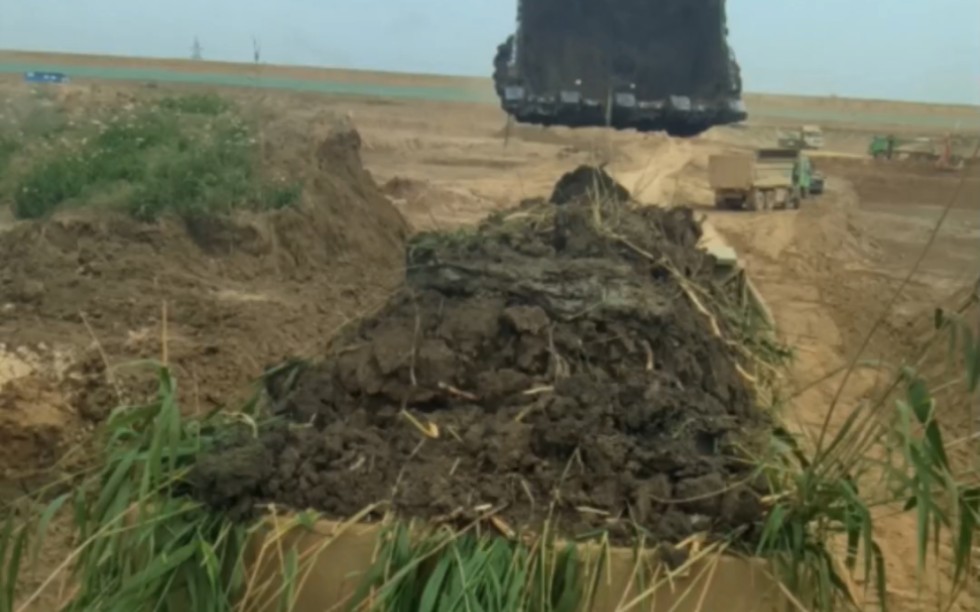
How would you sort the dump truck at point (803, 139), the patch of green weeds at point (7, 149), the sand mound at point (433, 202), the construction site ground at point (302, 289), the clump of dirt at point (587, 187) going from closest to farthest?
the construction site ground at point (302, 289), the clump of dirt at point (587, 187), the patch of green weeds at point (7, 149), the sand mound at point (433, 202), the dump truck at point (803, 139)

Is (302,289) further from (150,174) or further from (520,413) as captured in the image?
(520,413)

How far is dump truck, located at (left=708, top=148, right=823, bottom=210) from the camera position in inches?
947

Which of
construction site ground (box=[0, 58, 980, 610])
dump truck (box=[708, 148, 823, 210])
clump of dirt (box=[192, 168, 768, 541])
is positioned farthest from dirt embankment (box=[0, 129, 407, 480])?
dump truck (box=[708, 148, 823, 210])

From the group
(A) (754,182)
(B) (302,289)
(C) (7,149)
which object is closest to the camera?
(B) (302,289)

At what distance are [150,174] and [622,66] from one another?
14.9 feet

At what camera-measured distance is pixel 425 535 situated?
350 centimetres

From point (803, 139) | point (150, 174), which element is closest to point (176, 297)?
point (150, 174)

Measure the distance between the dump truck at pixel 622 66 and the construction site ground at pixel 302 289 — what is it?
19.5 inches

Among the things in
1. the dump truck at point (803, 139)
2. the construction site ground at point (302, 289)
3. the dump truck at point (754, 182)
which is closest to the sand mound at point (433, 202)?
the construction site ground at point (302, 289)

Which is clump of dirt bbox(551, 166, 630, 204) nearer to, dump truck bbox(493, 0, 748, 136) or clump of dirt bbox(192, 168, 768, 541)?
dump truck bbox(493, 0, 748, 136)

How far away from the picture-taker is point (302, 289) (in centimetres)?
1168

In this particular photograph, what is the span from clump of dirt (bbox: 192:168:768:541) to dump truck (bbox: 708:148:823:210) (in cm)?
1894

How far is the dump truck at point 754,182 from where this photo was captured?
2405 centimetres

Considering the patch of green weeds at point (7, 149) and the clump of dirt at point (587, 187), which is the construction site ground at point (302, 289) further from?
the patch of green weeds at point (7, 149)
